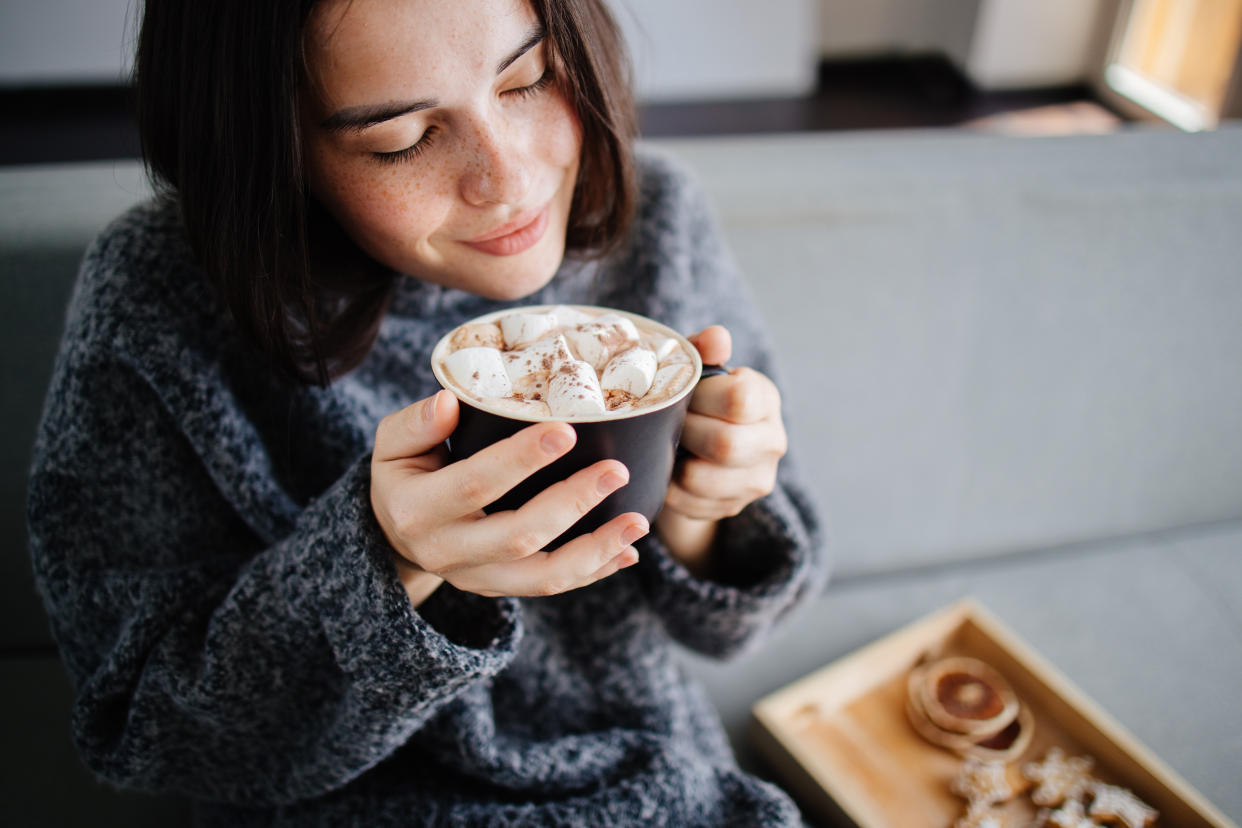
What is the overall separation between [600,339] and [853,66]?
4504 millimetres

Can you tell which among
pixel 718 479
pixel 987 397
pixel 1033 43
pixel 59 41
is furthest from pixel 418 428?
pixel 1033 43

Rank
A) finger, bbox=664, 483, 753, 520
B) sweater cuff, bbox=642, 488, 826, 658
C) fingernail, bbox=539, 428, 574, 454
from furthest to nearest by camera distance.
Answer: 1. sweater cuff, bbox=642, 488, 826, 658
2. finger, bbox=664, 483, 753, 520
3. fingernail, bbox=539, 428, 574, 454

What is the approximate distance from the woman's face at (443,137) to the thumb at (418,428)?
0.20 meters

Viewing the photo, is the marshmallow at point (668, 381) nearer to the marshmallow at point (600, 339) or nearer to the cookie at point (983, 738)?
the marshmallow at point (600, 339)

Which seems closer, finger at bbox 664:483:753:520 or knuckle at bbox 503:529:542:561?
knuckle at bbox 503:529:542:561

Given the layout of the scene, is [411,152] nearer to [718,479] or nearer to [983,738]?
Result: [718,479]

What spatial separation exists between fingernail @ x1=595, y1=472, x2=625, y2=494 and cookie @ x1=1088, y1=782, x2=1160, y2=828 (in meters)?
0.76

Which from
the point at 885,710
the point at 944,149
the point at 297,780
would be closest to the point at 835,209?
the point at 944,149

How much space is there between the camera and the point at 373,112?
0.63 m

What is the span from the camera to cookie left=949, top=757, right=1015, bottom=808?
963mm

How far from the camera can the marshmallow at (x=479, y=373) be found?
0.57 m

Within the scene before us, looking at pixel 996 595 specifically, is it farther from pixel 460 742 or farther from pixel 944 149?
pixel 460 742

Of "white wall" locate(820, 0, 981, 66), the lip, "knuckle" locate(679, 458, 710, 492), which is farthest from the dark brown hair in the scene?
"white wall" locate(820, 0, 981, 66)

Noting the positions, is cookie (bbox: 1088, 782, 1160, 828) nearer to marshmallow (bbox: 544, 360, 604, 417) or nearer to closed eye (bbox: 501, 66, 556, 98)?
marshmallow (bbox: 544, 360, 604, 417)
